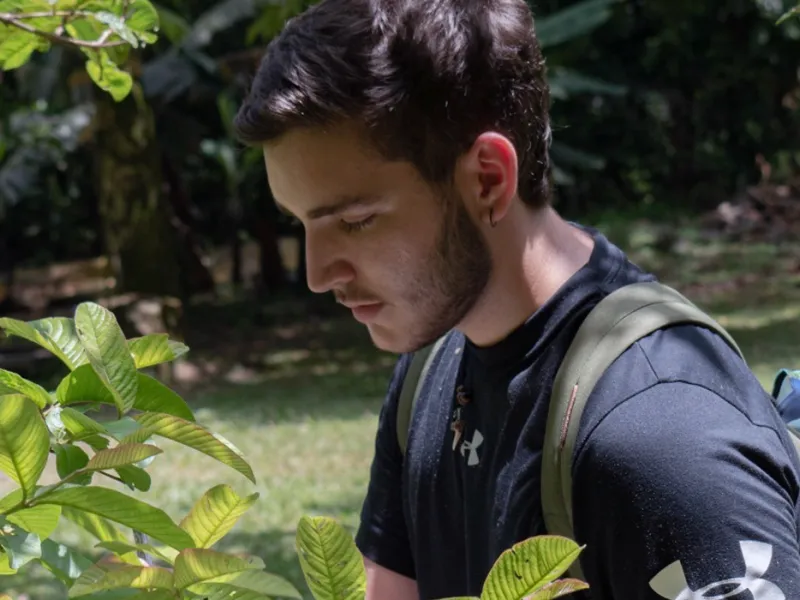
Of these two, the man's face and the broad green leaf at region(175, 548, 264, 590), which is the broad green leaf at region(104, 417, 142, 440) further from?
the man's face

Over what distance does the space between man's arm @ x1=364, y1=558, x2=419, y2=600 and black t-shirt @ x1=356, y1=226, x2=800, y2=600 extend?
20 cm

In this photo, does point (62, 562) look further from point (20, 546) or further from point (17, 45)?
Answer: point (17, 45)

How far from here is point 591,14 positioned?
360 inches

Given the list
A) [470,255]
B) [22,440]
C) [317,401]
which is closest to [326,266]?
[470,255]

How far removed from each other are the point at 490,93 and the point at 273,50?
0.29m

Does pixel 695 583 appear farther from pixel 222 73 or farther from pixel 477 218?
pixel 222 73

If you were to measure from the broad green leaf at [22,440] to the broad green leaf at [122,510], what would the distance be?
0.08ft

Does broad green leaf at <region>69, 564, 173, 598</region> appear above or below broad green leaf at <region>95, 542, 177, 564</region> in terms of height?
above

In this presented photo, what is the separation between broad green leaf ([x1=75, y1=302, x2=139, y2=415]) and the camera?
2.71ft

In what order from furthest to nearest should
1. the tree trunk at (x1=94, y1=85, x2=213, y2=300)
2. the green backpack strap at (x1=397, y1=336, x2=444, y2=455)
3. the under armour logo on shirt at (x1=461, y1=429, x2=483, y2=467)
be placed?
the tree trunk at (x1=94, y1=85, x2=213, y2=300) → the green backpack strap at (x1=397, y1=336, x2=444, y2=455) → the under armour logo on shirt at (x1=461, y1=429, x2=483, y2=467)

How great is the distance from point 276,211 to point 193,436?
11.3 m

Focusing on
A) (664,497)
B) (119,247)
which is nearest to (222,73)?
(119,247)

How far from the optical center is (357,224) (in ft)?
4.35

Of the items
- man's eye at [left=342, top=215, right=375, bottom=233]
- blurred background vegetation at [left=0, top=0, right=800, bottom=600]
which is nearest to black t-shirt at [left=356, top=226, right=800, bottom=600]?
man's eye at [left=342, top=215, right=375, bottom=233]
